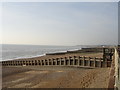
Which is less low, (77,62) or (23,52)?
(77,62)

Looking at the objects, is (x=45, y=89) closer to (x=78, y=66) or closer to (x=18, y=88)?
(x=18, y=88)

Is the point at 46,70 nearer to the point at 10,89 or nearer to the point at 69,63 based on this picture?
the point at 69,63

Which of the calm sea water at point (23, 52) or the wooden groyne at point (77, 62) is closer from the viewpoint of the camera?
the wooden groyne at point (77, 62)

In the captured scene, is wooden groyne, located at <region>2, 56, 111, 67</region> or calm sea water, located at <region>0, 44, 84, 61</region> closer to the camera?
wooden groyne, located at <region>2, 56, 111, 67</region>

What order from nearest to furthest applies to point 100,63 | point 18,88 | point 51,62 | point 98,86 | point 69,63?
1. point 98,86
2. point 18,88
3. point 100,63
4. point 69,63
5. point 51,62

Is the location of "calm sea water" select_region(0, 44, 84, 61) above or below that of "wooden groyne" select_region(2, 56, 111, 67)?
below

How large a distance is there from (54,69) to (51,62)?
1.32 meters

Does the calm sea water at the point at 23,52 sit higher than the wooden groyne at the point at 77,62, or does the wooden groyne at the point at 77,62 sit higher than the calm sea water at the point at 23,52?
the wooden groyne at the point at 77,62

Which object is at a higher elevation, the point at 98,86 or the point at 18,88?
the point at 98,86

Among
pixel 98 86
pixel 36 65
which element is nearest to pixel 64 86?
pixel 98 86

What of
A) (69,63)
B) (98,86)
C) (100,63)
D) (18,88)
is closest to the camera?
(98,86)

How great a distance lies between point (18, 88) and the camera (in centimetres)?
1417

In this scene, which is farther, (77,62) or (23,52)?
(23,52)

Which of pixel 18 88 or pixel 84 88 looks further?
pixel 18 88
